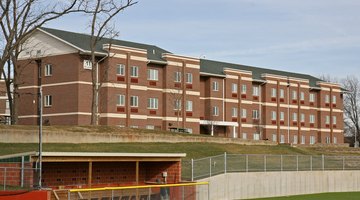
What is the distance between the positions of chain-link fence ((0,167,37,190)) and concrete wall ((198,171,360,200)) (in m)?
9.69

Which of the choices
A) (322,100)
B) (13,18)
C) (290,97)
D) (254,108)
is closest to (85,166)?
(13,18)

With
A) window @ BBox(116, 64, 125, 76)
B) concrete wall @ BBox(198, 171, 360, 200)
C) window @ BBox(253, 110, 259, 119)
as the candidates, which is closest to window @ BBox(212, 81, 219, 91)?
window @ BBox(253, 110, 259, 119)

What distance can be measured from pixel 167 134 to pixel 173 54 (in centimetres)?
2287

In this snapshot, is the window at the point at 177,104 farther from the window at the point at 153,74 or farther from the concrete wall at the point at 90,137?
A: the concrete wall at the point at 90,137

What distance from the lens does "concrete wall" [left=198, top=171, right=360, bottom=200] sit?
36812 mm

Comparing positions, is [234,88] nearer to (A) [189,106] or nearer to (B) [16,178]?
(A) [189,106]

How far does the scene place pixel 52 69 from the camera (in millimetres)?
67125

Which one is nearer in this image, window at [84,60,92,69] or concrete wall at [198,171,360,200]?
concrete wall at [198,171,360,200]

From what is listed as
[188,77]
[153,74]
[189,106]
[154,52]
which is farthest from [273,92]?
[153,74]

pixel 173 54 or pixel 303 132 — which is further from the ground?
pixel 173 54

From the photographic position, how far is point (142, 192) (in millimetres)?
26812

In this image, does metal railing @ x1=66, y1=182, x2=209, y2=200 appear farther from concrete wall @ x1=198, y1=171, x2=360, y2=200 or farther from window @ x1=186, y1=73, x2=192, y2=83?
window @ x1=186, y1=73, x2=192, y2=83

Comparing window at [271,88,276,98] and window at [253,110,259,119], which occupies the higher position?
window at [271,88,276,98]

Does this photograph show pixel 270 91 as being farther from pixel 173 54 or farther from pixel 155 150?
pixel 155 150
